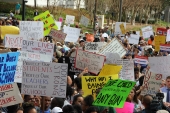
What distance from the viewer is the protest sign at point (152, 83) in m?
10.8

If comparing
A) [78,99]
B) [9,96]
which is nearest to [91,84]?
[78,99]

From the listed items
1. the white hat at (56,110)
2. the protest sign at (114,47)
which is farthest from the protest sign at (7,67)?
the protest sign at (114,47)

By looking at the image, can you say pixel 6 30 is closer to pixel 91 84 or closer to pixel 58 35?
pixel 58 35

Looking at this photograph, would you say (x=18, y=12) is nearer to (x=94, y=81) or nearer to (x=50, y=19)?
(x=50, y=19)

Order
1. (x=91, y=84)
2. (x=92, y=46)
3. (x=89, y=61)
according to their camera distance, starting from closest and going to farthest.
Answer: (x=91, y=84) → (x=89, y=61) → (x=92, y=46)

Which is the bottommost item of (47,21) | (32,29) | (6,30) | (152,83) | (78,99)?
(78,99)

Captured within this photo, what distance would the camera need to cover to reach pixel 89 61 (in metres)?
12.8

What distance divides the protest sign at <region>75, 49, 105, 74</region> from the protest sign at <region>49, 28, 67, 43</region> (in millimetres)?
5004

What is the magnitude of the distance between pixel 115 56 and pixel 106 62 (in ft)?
0.89

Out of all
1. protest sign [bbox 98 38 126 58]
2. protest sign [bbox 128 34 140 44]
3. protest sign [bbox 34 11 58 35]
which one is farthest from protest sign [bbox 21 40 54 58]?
protest sign [bbox 128 34 140 44]

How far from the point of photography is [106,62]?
1302 centimetres

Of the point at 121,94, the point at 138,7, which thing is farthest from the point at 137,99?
the point at 138,7

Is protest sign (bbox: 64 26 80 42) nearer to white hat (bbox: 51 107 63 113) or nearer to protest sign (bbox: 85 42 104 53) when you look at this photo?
protest sign (bbox: 85 42 104 53)

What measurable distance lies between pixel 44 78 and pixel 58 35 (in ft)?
28.6
